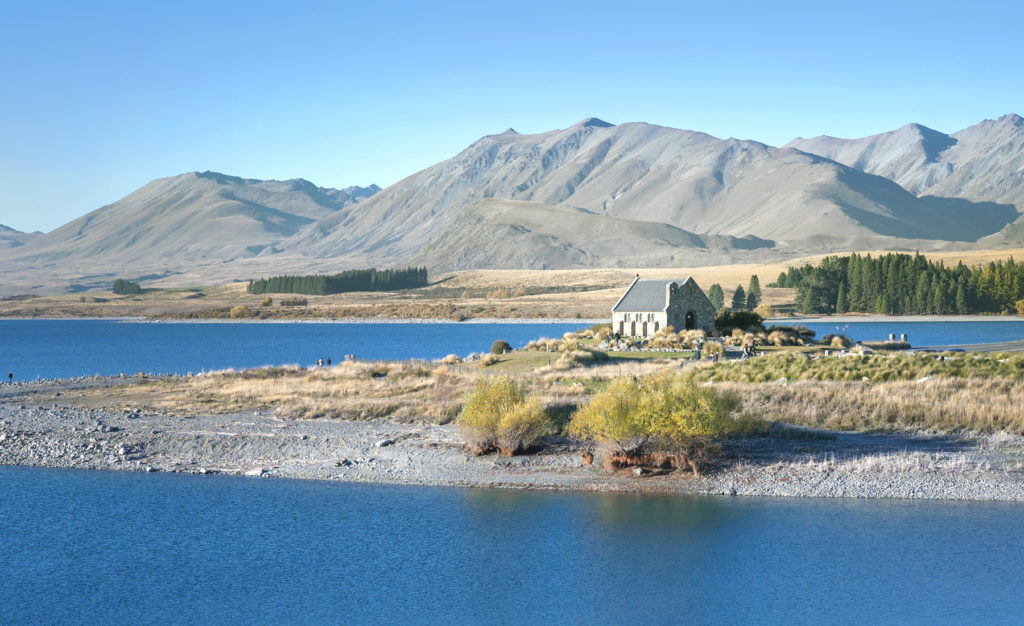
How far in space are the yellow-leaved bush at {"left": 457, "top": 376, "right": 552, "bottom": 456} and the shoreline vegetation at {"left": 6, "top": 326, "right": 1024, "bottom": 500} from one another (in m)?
0.08

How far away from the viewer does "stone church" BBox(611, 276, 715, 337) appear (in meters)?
74.1

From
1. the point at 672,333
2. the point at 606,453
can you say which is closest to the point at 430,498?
the point at 606,453

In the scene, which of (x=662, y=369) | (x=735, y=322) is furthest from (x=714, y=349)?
(x=735, y=322)

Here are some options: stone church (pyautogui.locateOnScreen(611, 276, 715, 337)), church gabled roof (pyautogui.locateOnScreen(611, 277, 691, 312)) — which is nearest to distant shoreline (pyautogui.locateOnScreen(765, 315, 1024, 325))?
stone church (pyautogui.locateOnScreen(611, 276, 715, 337))

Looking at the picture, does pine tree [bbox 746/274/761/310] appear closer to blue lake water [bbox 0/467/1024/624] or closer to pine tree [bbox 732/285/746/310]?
pine tree [bbox 732/285/746/310]

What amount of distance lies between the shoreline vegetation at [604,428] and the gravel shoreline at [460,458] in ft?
Answer: 0.28

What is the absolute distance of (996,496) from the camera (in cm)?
2911

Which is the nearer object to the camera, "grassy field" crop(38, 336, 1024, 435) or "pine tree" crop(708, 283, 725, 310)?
"grassy field" crop(38, 336, 1024, 435)

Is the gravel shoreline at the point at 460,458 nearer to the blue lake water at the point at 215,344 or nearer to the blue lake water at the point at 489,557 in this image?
the blue lake water at the point at 489,557

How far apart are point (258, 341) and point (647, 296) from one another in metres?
57.1

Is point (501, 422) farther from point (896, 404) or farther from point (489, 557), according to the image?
point (896, 404)

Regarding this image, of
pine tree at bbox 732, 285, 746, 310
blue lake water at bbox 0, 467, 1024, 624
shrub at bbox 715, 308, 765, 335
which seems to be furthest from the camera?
pine tree at bbox 732, 285, 746, 310

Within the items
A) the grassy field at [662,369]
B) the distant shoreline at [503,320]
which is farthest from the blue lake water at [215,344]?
the grassy field at [662,369]

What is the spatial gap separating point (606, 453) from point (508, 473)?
3.50 m
